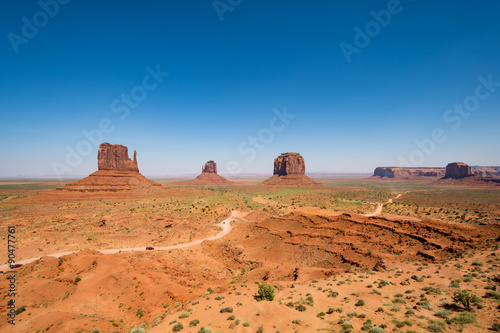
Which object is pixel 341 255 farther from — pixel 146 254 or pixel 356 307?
pixel 146 254

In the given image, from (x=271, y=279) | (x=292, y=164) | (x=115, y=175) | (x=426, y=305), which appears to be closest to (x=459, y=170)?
(x=292, y=164)

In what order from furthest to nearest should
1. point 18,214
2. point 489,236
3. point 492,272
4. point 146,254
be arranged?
1. point 18,214
2. point 146,254
3. point 489,236
4. point 492,272

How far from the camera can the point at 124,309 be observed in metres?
16.6

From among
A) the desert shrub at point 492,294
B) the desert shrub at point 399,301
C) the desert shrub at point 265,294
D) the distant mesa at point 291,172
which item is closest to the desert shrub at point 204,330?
the desert shrub at point 265,294

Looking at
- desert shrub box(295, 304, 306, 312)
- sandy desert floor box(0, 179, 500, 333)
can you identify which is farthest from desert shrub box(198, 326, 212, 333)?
desert shrub box(295, 304, 306, 312)

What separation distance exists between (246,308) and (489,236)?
29469 mm

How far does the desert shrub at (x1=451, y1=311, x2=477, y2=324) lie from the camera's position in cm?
1045

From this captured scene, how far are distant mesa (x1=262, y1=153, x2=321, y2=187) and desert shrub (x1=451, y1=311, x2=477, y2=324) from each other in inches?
5186

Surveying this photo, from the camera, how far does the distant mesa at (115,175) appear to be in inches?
3472

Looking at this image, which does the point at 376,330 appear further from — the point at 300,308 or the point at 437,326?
the point at 300,308

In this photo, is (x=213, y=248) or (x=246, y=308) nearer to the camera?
(x=246, y=308)

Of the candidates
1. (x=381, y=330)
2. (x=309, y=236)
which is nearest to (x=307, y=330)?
(x=381, y=330)

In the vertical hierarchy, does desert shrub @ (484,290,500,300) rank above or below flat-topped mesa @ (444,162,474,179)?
below

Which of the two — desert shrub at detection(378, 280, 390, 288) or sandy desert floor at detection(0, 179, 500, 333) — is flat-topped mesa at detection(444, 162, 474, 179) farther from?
desert shrub at detection(378, 280, 390, 288)
